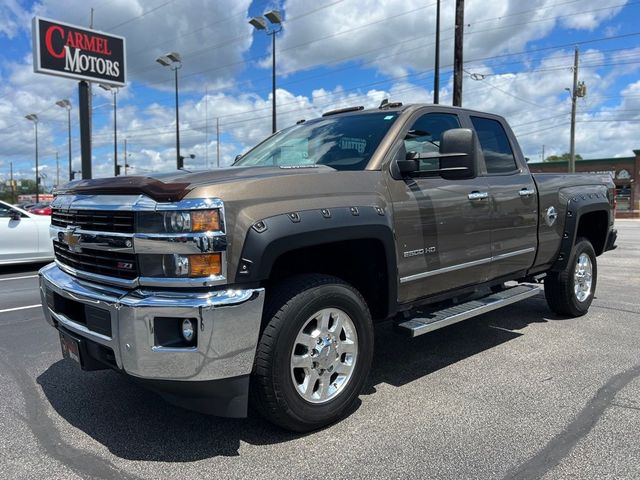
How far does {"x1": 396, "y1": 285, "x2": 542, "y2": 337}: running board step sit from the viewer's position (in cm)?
385

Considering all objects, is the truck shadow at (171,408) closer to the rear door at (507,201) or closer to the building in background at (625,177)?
the rear door at (507,201)

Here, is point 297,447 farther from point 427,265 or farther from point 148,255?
point 427,265

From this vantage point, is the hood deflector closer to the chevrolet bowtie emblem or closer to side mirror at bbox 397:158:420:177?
the chevrolet bowtie emblem

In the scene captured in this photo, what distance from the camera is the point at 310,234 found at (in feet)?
10.4

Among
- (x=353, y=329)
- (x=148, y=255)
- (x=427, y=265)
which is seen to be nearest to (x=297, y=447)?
(x=353, y=329)

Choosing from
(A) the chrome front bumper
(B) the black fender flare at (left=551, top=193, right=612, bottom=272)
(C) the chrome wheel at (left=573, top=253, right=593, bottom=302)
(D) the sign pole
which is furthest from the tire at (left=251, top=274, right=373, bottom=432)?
(D) the sign pole

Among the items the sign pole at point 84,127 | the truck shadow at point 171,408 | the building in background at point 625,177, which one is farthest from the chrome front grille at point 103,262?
the building in background at point 625,177

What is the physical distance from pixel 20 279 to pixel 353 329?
847cm

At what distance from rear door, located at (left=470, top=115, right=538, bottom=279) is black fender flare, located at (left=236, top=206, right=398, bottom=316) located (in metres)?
1.45

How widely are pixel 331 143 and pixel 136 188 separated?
1.74m

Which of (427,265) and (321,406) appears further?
(427,265)

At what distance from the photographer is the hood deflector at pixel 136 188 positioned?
2.84m

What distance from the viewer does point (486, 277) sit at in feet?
15.6

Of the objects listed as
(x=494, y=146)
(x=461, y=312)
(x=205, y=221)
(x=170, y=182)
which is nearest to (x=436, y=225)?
(x=461, y=312)
